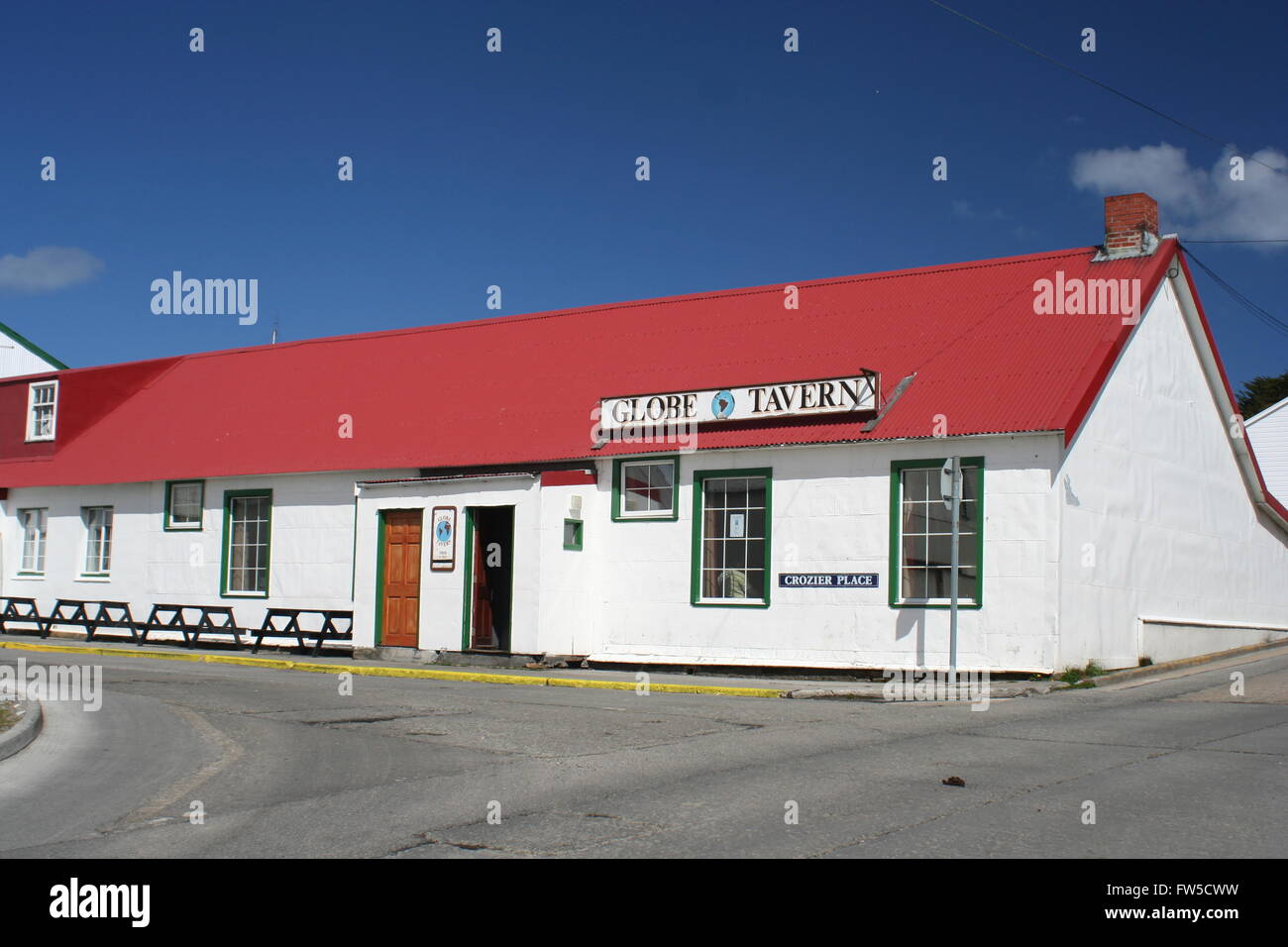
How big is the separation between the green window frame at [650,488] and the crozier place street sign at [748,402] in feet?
2.08

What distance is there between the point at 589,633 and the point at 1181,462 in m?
10.9

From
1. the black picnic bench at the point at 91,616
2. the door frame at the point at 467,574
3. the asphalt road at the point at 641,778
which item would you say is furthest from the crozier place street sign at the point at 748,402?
the black picnic bench at the point at 91,616

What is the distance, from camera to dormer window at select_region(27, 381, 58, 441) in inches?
1248

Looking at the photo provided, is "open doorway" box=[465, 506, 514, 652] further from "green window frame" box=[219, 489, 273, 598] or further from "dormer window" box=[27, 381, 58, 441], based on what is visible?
"dormer window" box=[27, 381, 58, 441]

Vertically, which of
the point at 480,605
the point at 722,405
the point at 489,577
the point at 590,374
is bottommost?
the point at 480,605

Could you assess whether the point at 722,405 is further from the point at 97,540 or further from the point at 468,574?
the point at 97,540

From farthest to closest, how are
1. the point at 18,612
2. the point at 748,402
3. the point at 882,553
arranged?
the point at 18,612 < the point at 748,402 < the point at 882,553

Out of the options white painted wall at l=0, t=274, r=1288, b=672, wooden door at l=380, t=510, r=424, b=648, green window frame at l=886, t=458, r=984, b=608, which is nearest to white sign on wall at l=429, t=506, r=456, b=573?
white painted wall at l=0, t=274, r=1288, b=672

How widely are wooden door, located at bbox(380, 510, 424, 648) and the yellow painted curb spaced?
4.18 ft

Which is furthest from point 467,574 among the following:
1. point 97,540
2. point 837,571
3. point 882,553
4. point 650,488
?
point 97,540

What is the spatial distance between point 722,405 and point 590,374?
4.14 meters

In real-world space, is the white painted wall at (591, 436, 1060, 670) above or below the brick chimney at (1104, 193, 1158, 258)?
below

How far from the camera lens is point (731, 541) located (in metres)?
20.2
